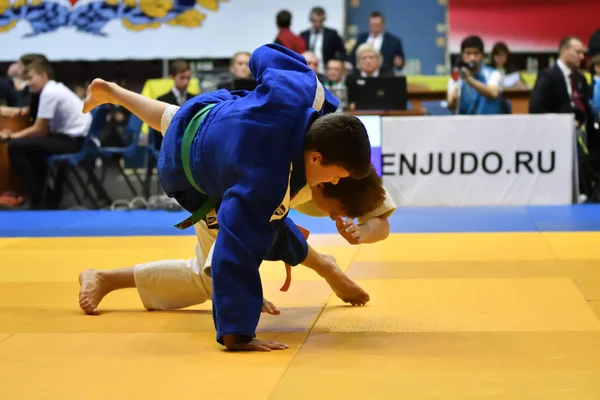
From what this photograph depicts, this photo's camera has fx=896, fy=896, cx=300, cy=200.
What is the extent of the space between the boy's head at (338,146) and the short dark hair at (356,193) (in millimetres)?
320

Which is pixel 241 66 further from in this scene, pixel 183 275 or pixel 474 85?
pixel 183 275

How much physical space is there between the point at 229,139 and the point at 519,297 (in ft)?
5.56

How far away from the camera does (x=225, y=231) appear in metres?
3.08

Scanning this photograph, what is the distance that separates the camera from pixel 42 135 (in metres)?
→ 10.3

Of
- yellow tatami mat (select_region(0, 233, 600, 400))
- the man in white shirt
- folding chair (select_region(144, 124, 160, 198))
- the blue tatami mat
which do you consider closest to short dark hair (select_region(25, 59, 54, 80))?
the man in white shirt

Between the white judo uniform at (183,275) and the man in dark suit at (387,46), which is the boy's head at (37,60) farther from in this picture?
the white judo uniform at (183,275)

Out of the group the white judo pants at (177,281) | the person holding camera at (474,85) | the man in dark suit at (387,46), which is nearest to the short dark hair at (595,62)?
the person holding camera at (474,85)

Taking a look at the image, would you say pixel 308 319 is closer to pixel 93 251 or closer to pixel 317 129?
pixel 317 129

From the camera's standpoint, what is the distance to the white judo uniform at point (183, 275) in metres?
3.82

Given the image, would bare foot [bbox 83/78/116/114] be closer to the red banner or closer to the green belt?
the green belt

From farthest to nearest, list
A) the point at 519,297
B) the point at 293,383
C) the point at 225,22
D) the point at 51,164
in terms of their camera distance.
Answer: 1. the point at 225,22
2. the point at 51,164
3. the point at 519,297
4. the point at 293,383

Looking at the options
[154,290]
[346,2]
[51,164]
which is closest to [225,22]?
[346,2]

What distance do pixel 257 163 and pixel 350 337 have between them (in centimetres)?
78

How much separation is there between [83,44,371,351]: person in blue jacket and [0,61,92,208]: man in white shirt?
7128 mm
